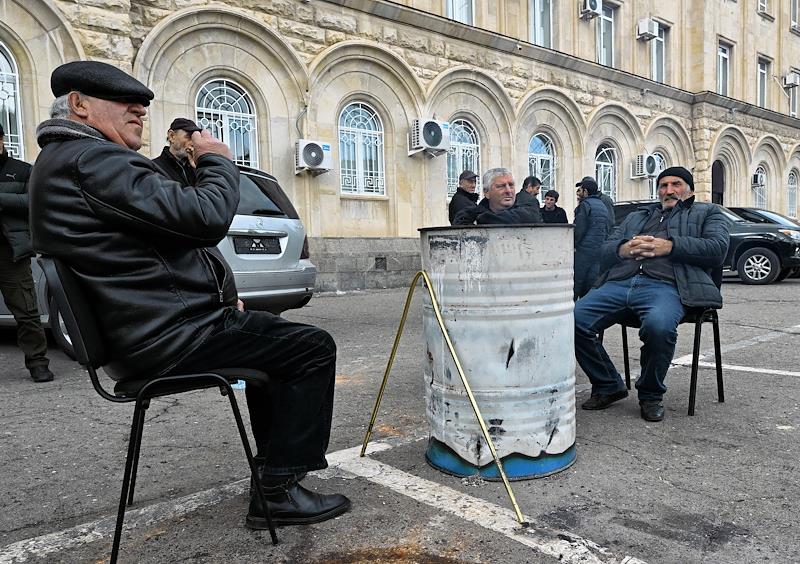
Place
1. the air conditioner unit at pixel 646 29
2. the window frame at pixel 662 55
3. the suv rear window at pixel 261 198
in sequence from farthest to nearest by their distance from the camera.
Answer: the window frame at pixel 662 55 → the air conditioner unit at pixel 646 29 → the suv rear window at pixel 261 198

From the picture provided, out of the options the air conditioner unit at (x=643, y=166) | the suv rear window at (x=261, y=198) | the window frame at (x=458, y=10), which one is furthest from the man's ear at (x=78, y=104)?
the air conditioner unit at (x=643, y=166)

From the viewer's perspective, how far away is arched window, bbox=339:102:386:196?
1318 cm

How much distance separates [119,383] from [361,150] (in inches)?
456

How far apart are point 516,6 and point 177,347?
52.9ft

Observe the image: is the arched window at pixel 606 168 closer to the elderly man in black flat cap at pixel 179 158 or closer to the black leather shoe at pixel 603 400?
the black leather shoe at pixel 603 400

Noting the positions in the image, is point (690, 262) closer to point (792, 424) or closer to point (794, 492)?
point (792, 424)

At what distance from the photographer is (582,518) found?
2447 mm

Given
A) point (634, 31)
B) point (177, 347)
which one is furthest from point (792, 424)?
point (634, 31)

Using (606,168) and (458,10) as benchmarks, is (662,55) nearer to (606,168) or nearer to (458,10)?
(606,168)

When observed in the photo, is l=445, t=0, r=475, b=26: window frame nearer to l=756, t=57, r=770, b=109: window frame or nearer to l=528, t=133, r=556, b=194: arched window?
l=528, t=133, r=556, b=194: arched window

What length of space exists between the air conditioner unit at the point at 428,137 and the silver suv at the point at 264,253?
25.2 feet

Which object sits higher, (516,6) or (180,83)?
(516,6)

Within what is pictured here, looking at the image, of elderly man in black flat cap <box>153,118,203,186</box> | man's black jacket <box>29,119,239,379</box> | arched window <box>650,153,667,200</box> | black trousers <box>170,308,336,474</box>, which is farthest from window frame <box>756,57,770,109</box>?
man's black jacket <box>29,119,239,379</box>

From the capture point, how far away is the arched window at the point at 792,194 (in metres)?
26.9
